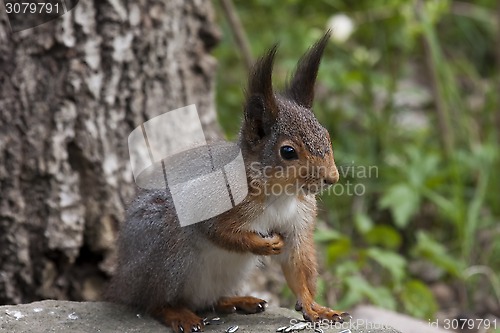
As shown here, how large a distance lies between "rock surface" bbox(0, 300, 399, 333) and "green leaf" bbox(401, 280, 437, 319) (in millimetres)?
1016

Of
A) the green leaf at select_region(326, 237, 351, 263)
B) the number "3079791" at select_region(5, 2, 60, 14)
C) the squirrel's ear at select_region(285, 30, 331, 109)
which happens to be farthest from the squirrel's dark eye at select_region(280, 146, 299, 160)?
the number "3079791" at select_region(5, 2, 60, 14)

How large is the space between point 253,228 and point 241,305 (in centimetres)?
39

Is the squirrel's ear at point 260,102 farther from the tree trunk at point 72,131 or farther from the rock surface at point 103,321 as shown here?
the tree trunk at point 72,131

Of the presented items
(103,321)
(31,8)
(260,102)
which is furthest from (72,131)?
(260,102)

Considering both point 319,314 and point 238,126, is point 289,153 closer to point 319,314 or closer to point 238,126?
point 238,126

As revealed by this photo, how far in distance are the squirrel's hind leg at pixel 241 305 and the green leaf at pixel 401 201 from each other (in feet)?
4.39

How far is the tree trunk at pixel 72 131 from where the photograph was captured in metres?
3.22

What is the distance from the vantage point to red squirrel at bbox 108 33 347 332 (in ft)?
7.99

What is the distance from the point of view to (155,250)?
258cm

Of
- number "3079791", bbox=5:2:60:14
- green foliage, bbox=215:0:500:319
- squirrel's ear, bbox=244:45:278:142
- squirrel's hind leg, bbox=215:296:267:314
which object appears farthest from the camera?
green foliage, bbox=215:0:500:319

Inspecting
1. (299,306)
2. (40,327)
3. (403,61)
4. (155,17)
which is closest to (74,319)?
(40,327)

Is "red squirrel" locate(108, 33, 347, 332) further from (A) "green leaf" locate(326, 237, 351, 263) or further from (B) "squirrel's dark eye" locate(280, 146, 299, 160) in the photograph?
(A) "green leaf" locate(326, 237, 351, 263)

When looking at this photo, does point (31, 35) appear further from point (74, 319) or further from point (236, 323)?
point (236, 323)

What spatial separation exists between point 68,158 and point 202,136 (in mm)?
626
